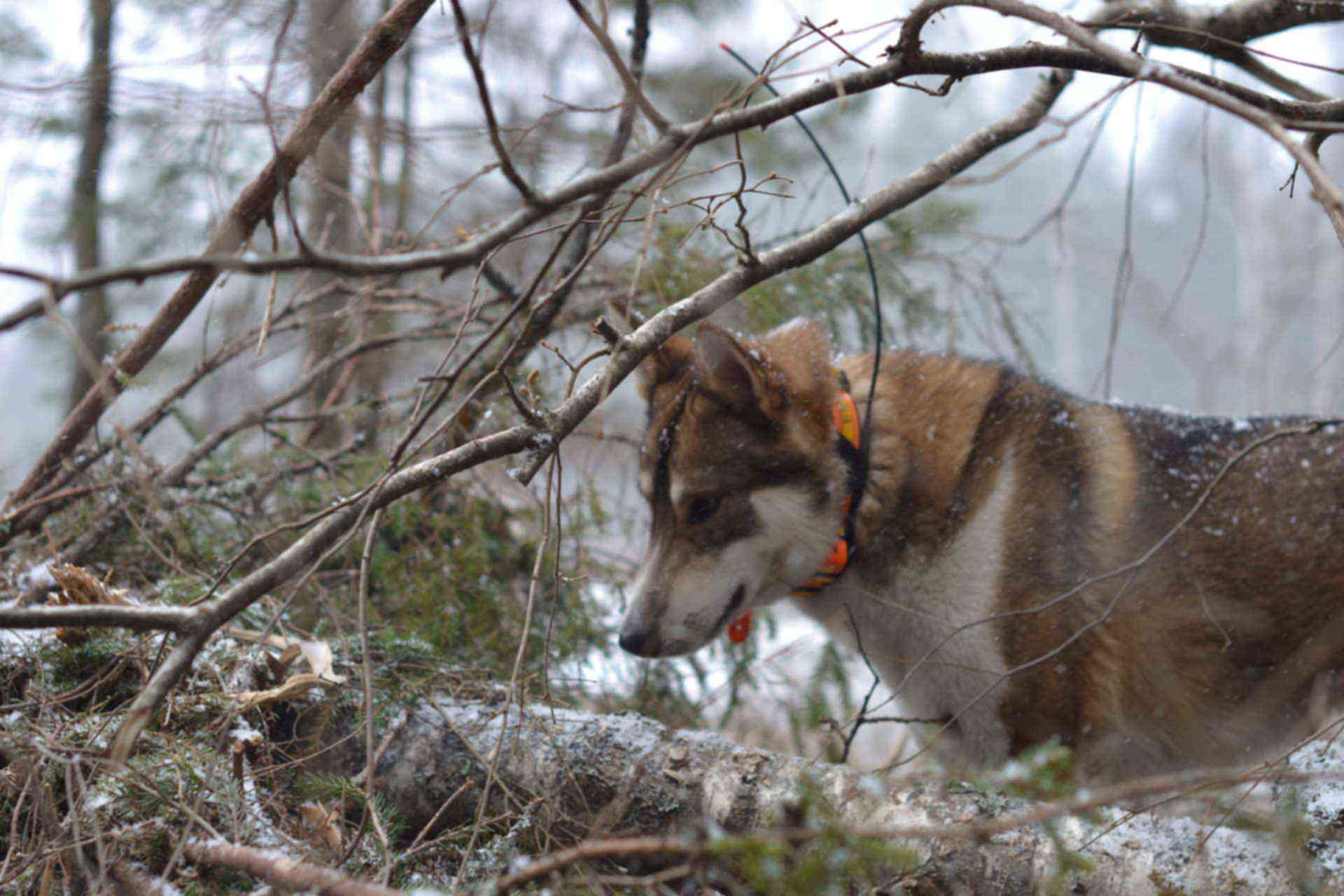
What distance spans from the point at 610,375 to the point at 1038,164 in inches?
1267

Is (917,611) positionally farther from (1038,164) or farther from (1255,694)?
(1038,164)

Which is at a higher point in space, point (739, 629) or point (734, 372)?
point (734, 372)

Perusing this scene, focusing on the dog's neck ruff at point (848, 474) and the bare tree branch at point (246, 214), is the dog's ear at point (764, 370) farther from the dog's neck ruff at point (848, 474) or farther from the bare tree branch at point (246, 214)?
the bare tree branch at point (246, 214)

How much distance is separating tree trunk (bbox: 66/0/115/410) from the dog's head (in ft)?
6.06

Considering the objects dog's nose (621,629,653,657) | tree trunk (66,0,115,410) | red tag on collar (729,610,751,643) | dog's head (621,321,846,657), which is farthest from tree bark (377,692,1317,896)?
tree trunk (66,0,115,410)

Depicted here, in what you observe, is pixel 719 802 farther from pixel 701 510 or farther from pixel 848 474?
pixel 848 474

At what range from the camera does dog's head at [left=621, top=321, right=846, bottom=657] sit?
9.21 feet

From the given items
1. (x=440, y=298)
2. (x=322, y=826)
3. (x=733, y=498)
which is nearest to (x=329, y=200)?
(x=440, y=298)

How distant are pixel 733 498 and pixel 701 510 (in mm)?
109

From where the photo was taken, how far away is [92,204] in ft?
16.5

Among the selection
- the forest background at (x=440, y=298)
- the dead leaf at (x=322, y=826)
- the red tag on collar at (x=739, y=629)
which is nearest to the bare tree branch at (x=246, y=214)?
the forest background at (x=440, y=298)

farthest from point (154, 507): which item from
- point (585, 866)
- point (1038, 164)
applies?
point (1038, 164)

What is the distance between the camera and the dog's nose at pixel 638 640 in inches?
110

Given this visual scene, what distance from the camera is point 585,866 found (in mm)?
1903
